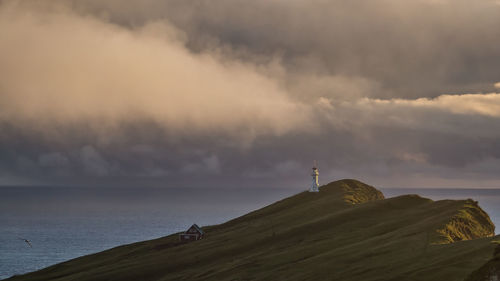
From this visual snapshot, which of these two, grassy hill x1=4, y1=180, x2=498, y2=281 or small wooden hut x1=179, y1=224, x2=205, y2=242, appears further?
small wooden hut x1=179, y1=224, x2=205, y2=242

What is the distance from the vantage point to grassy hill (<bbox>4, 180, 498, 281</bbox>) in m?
81.0

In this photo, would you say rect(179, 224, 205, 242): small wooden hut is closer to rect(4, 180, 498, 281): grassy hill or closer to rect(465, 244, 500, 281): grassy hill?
rect(4, 180, 498, 281): grassy hill

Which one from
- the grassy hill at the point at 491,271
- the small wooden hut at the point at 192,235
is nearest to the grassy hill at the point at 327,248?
the small wooden hut at the point at 192,235

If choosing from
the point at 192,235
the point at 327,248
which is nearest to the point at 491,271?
the point at 327,248

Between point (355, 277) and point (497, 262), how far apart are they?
31.4 metres

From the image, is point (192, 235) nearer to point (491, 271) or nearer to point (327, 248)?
point (327, 248)

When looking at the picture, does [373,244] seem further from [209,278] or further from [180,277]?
[180,277]

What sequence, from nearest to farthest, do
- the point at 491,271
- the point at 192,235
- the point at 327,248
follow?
the point at 491,271 < the point at 327,248 < the point at 192,235

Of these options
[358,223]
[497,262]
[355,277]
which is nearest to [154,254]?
[358,223]

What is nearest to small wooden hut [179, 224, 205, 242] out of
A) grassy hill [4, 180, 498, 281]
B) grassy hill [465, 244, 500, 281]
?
grassy hill [4, 180, 498, 281]

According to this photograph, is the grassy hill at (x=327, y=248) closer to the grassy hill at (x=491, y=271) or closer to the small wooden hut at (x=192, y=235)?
the small wooden hut at (x=192, y=235)

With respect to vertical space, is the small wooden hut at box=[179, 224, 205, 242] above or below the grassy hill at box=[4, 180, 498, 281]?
above

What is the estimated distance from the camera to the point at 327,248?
4345 inches

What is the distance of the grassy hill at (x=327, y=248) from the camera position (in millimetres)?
81000
